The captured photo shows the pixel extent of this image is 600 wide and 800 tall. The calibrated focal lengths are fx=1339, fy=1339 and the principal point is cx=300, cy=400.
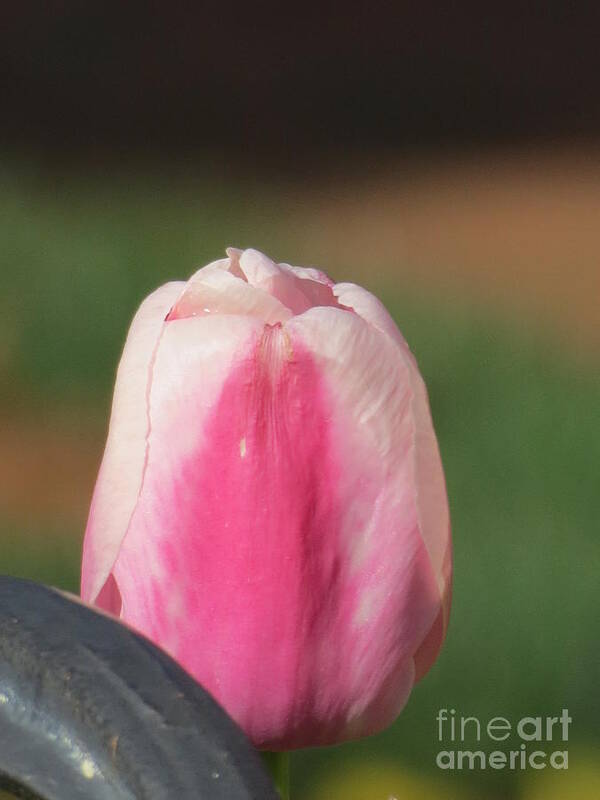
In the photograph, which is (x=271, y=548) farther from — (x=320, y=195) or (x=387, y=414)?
(x=320, y=195)

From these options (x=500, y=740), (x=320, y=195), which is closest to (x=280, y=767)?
(x=500, y=740)

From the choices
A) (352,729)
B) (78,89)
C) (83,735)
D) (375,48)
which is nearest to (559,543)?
(375,48)

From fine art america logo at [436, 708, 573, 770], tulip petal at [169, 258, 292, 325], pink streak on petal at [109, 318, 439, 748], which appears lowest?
fine art america logo at [436, 708, 573, 770]

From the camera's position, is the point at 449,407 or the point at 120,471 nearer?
the point at 120,471

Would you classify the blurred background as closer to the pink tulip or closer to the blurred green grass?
the blurred green grass

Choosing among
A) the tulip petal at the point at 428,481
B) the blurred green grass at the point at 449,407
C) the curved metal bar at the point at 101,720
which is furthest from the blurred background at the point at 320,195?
the curved metal bar at the point at 101,720

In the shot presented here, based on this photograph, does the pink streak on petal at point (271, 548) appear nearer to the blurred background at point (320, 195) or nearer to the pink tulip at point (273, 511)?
the pink tulip at point (273, 511)

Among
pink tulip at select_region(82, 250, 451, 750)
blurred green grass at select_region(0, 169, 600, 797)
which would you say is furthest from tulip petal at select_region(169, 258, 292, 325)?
blurred green grass at select_region(0, 169, 600, 797)

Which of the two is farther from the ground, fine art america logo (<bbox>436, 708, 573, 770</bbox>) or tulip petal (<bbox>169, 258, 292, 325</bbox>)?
tulip petal (<bbox>169, 258, 292, 325</bbox>)
